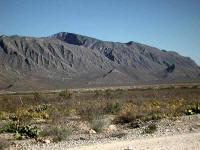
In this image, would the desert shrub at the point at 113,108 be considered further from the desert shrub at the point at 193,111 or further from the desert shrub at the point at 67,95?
the desert shrub at the point at 67,95

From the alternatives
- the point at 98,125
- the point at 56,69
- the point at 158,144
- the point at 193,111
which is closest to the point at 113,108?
the point at 193,111

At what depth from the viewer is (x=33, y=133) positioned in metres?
12.4

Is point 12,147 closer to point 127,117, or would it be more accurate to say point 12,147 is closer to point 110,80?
point 127,117

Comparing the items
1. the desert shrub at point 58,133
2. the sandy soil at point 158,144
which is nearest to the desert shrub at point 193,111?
the sandy soil at point 158,144

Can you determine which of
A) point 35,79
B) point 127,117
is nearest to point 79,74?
point 35,79

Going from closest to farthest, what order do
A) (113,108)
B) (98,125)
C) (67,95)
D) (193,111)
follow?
(98,125) < (193,111) < (113,108) < (67,95)

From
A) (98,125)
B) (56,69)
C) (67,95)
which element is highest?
(56,69)

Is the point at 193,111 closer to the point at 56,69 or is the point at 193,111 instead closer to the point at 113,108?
the point at 113,108

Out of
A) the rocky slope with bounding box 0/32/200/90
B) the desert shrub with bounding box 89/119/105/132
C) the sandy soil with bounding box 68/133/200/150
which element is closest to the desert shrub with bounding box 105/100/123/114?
the desert shrub with bounding box 89/119/105/132

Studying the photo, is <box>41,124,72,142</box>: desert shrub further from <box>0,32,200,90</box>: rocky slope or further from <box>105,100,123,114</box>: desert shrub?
<box>0,32,200,90</box>: rocky slope

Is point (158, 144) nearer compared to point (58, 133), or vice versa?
point (158, 144)

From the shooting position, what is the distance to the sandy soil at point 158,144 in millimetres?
8767

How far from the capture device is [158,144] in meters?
9.16

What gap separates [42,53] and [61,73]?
56.8 ft
